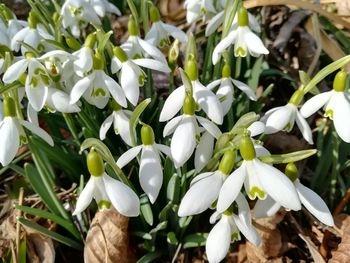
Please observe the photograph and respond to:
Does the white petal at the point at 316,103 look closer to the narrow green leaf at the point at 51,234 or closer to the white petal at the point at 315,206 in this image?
the white petal at the point at 315,206

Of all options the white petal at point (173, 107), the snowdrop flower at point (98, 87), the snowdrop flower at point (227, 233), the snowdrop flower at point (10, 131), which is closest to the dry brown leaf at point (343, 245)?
the snowdrop flower at point (227, 233)

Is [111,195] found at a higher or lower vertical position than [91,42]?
lower

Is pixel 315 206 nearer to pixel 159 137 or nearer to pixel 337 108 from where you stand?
pixel 337 108

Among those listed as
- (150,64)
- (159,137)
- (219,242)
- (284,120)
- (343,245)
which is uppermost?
(150,64)

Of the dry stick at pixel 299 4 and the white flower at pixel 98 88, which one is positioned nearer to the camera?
the white flower at pixel 98 88

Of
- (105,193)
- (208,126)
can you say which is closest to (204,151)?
(208,126)

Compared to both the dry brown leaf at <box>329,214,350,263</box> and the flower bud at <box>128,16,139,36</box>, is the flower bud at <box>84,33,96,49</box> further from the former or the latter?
the dry brown leaf at <box>329,214,350,263</box>
